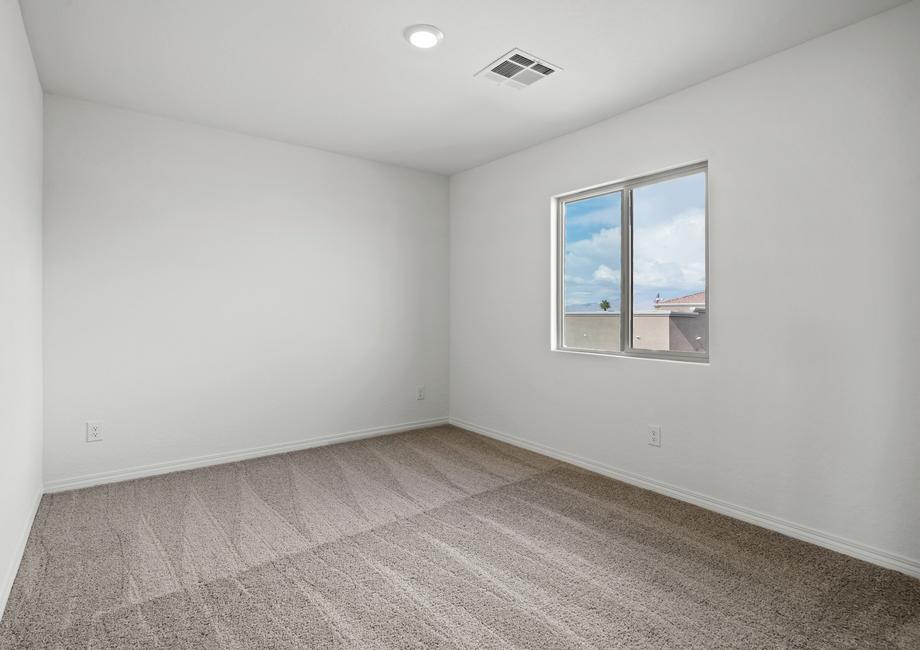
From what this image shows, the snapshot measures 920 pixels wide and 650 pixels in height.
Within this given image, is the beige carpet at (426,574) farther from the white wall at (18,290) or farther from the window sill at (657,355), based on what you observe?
the window sill at (657,355)

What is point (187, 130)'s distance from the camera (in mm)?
3473

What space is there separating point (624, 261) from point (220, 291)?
292 centimetres

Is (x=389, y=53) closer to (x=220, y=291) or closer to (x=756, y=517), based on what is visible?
(x=220, y=291)

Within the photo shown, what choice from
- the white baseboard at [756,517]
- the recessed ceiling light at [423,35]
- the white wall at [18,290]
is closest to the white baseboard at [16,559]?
the white wall at [18,290]

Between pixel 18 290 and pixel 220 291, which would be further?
pixel 220 291

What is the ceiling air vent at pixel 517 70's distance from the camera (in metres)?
2.60

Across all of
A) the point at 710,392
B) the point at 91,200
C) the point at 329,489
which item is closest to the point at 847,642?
the point at 710,392

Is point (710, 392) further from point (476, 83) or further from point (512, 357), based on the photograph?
point (476, 83)

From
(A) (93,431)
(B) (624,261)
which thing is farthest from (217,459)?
(B) (624,261)

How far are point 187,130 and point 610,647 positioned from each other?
12.8ft

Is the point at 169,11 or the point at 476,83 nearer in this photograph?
the point at 169,11

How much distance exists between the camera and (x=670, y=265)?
319 cm

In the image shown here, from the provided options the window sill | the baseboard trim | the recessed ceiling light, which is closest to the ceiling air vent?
the recessed ceiling light

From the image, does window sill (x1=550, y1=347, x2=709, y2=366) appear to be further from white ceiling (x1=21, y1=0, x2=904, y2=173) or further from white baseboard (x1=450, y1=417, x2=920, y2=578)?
white ceiling (x1=21, y1=0, x2=904, y2=173)
